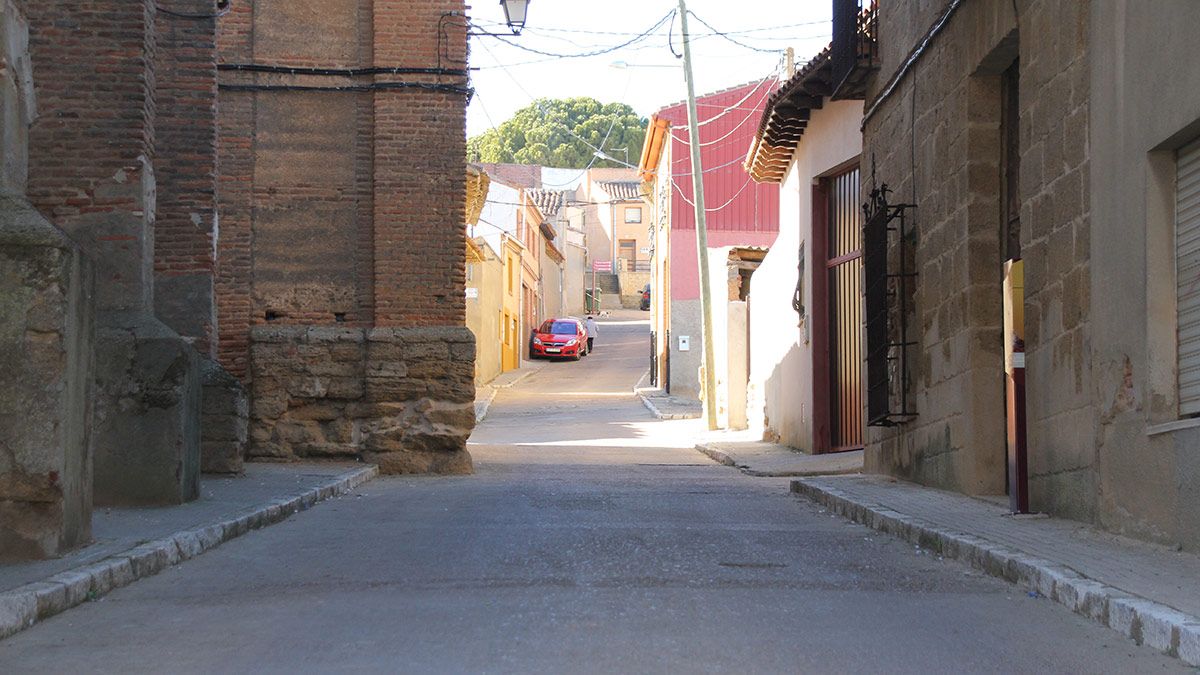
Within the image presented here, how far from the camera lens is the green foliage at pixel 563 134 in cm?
8756

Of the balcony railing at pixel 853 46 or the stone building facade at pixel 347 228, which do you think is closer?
the balcony railing at pixel 853 46

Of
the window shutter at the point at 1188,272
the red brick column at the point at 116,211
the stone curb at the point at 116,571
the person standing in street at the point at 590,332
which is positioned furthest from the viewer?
the person standing in street at the point at 590,332

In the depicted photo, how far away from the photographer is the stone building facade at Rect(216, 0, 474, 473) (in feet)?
53.5

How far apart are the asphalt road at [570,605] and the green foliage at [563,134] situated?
77410 mm

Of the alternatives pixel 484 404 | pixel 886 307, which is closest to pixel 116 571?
pixel 886 307

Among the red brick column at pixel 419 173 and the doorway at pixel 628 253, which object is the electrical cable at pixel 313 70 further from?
the doorway at pixel 628 253

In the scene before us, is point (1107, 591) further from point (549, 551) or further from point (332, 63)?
point (332, 63)

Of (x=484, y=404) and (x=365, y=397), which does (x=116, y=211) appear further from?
(x=484, y=404)

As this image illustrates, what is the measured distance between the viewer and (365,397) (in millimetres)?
16344

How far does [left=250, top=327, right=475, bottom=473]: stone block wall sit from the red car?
4370cm

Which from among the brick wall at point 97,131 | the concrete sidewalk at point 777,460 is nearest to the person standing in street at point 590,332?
the concrete sidewalk at point 777,460

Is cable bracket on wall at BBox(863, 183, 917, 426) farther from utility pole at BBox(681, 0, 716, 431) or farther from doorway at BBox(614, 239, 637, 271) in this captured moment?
doorway at BBox(614, 239, 637, 271)

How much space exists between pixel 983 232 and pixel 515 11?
7823 millimetres

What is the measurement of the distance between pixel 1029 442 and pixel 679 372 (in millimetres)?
30745
